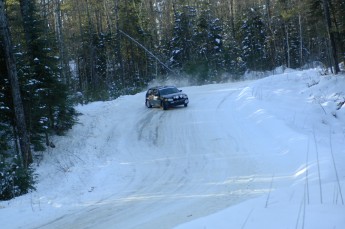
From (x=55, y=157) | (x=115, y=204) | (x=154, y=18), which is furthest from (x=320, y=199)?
(x=154, y=18)

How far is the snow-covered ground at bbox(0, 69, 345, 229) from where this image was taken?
6625 mm

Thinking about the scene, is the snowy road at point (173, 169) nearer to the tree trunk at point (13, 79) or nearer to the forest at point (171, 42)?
the tree trunk at point (13, 79)

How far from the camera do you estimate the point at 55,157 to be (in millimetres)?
19062

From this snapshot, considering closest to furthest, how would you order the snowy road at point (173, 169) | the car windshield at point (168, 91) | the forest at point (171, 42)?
the snowy road at point (173, 169) → the car windshield at point (168, 91) → the forest at point (171, 42)

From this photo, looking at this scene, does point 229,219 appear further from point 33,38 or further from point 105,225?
point 33,38

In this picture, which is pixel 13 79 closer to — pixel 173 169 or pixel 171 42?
pixel 173 169

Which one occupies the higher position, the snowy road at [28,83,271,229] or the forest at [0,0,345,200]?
the forest at [0,0,345,200]

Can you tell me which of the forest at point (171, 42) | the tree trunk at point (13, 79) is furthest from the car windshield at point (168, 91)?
the tree trunk at point (13, 79)

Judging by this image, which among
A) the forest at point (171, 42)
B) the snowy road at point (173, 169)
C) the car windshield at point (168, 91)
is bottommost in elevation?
the snowy road at point (173, 169)

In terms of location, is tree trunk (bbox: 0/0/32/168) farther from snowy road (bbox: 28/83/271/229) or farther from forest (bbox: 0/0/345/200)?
forest (bbox: 0/0/345/200)

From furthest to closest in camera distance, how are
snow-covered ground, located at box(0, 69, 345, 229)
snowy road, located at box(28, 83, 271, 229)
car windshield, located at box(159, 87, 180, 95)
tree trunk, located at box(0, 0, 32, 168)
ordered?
1. car windshield, located at box(159, 87, 180, 95)
2. tree trunk, located at box(0, 0, 32, 168)
3. snowy road, located at box(28, 83, 271, 229)
4. snow-covered ground, located at box(0, 69, 345, 229)

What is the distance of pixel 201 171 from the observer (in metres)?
12.0

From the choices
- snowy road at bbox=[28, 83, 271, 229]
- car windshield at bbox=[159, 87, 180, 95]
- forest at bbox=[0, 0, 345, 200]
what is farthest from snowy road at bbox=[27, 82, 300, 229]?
forest at bbox=[0, 0, 345, 200]

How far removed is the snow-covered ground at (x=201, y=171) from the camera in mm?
6625
